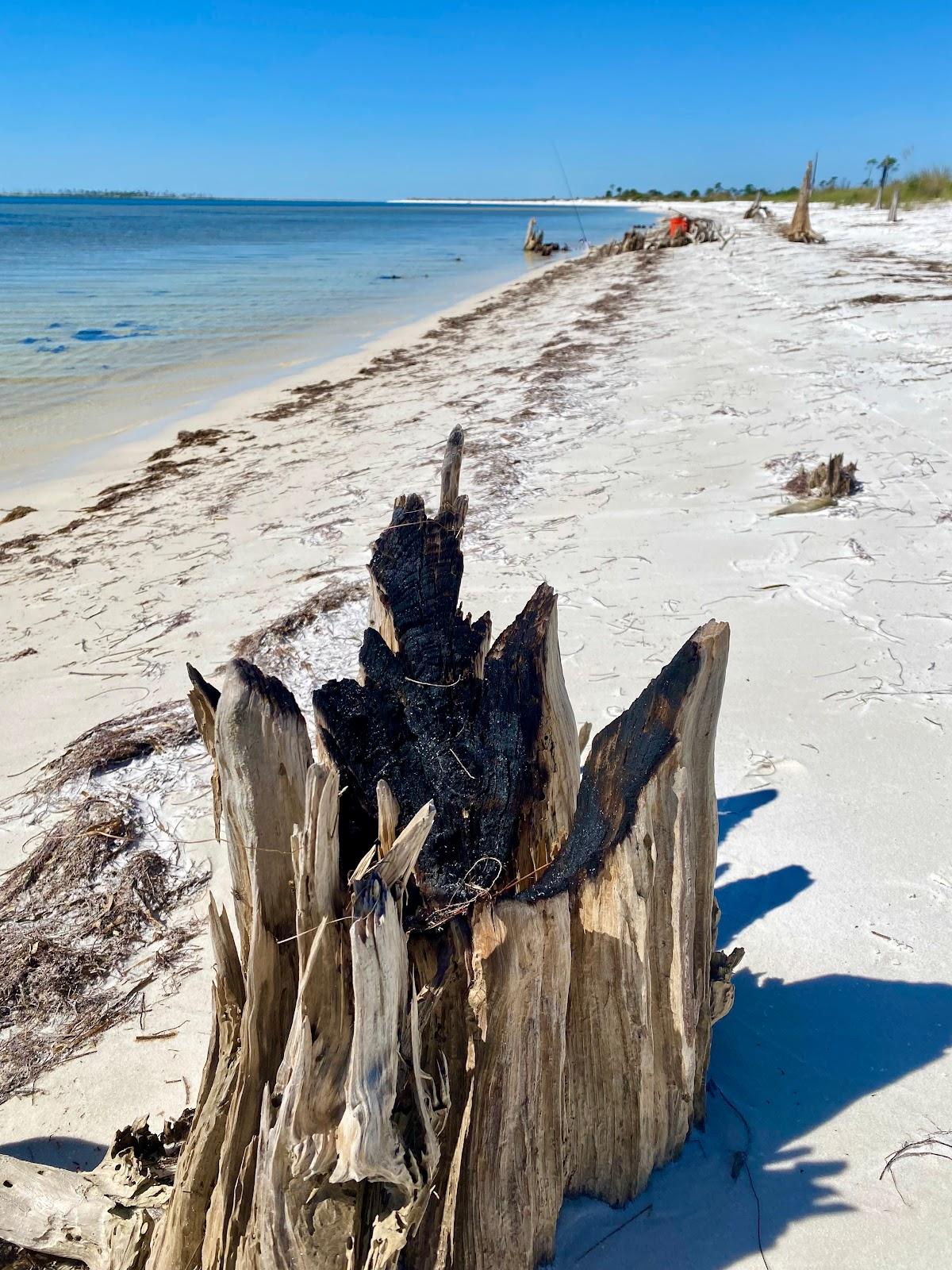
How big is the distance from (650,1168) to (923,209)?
3425 centimetres

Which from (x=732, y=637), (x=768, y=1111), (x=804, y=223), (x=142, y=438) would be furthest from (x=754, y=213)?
(x=768, y=1111)

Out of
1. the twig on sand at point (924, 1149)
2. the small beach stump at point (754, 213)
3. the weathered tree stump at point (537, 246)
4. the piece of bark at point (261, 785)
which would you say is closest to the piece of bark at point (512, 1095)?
the piece of bark at point (261, 785)

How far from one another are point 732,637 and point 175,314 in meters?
20.2

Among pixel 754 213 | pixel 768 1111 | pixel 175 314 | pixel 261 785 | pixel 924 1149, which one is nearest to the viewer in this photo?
pixel 261 785

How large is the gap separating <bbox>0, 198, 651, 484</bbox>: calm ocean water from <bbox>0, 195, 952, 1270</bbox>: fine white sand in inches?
91.2

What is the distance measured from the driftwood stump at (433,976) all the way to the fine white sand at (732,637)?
0.31 m

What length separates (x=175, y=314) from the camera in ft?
68.3

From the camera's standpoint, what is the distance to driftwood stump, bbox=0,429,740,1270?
1.52 meters

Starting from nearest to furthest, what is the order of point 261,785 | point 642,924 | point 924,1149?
1. point 261,785
2. point 642,924
3. point 924,1149

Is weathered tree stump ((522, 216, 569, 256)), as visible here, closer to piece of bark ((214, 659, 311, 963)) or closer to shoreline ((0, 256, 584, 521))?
shoreline ((0, 256, 584, 521))

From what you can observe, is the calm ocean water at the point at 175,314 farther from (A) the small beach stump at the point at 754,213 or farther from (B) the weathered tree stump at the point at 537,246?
(A) the small beach stump at the point at 754,213

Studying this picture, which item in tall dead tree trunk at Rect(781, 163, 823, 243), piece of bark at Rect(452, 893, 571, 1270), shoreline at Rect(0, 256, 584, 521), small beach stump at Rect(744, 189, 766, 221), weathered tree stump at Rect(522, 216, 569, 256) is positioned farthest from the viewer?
small beach stump at Rect(744, 189, 766, 221)

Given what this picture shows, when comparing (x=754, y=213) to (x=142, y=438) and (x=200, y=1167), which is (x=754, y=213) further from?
(x=200, y=1167)

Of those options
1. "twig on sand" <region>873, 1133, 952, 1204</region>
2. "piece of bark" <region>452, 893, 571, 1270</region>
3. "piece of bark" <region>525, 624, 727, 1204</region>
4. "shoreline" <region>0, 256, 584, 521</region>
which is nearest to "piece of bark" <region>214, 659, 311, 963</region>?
"piece of bark" <region>452, 893, 571, 1270</region>
